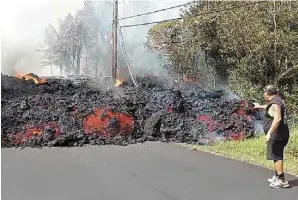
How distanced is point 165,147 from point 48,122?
10.6 ft

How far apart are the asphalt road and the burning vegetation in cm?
→ 114

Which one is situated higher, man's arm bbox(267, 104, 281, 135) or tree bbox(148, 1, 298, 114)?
tree bbox(148, 1, 298, 114)

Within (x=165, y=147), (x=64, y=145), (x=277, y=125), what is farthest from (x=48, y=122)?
(x=277, y=125)

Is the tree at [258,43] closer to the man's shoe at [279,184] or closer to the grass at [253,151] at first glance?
the grass at [253,151]

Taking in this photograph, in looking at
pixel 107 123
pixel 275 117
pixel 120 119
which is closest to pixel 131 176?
pixel 275 117

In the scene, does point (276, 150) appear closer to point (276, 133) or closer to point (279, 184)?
point (276, 133)

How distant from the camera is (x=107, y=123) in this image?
12.2 m

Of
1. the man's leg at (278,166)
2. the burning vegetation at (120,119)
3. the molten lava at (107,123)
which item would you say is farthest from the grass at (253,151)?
the molten lava at (107,123)

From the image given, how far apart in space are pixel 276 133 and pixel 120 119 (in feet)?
21.0

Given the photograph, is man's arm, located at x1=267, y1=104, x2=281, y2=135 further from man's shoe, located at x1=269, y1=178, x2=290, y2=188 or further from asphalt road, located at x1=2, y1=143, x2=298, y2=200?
asphalt road, located at x1=2, y1=143, x2=298, y2=200

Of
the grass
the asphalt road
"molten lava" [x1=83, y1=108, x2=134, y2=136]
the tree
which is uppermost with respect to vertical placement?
the tree

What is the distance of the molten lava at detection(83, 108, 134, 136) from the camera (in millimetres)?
11985

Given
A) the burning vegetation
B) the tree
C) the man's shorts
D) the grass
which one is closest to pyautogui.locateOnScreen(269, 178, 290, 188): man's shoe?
the man's shorts

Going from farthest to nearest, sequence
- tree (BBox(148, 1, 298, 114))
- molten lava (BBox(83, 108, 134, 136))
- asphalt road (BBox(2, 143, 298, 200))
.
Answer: tree (BBox(148, 1, 298, 114)) < molten lava (BBox(83, 108, 134, 136)) < asphalt road (BBox(2, 143, 298, 200))
